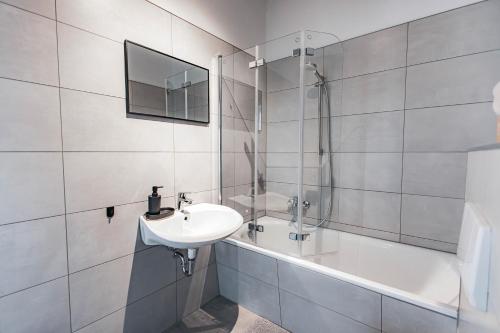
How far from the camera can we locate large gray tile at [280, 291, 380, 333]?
1.29 meters

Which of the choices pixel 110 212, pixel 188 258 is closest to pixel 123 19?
pixel 110 212

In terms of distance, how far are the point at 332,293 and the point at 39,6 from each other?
210cm

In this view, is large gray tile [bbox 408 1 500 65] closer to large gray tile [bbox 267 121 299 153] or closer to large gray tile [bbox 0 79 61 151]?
large gray tile [bbox 267 121 299 153]

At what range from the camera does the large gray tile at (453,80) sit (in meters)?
1.45

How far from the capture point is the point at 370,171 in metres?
1.90

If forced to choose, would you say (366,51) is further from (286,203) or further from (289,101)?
(286,203)

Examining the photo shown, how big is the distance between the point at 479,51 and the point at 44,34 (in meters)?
2.48

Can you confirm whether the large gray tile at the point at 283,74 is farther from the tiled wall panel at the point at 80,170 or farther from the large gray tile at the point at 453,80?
the large gray tile at the point at 453,80

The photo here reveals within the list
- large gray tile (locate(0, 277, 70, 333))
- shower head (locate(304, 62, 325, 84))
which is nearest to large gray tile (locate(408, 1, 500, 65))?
shower head (locate(304, 62, 325, 84))

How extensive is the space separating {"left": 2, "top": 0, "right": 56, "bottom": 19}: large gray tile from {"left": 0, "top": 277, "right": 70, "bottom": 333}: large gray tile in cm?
128

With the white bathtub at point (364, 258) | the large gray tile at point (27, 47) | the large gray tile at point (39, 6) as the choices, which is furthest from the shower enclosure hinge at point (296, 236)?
the large gray tile at point (39, 6)

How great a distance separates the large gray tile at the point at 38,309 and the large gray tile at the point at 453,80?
249 centimetres

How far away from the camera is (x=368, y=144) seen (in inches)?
74.9

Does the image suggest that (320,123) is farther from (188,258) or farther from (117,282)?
(117,282)
